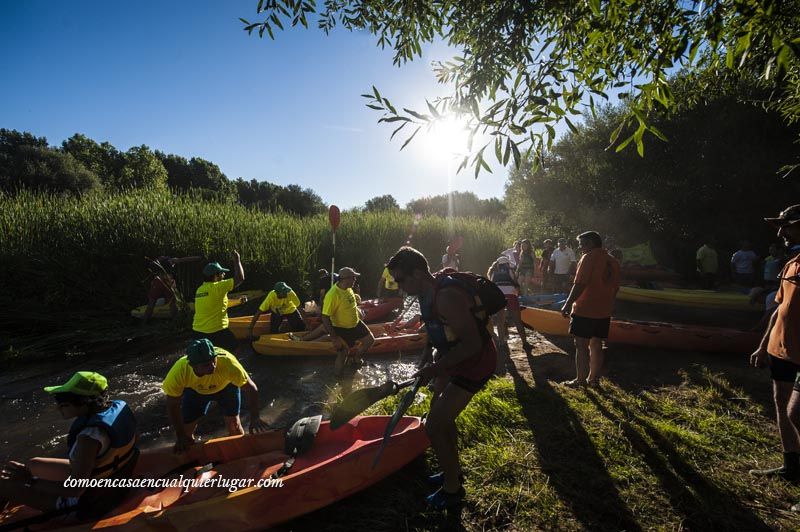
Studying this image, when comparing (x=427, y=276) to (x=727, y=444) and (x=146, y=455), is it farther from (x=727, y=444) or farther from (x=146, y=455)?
(x=727, y=444)

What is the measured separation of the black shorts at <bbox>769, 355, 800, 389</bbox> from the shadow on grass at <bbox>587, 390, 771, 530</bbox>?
3.49 feet

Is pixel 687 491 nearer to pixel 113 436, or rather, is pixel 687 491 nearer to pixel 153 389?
pixel 113 436

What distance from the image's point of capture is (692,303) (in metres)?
9.73

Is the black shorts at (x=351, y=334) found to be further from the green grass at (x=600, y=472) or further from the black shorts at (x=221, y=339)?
the green grass at (x=600, y=472)

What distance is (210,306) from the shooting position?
5.62 metres

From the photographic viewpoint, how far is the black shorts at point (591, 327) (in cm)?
491

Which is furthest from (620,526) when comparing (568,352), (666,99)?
(568,352)

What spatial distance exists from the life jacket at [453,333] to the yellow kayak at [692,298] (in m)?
9.69

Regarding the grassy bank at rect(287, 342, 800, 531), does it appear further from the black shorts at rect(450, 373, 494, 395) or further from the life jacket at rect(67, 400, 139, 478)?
the life jacket at rect(67, 400, 139, 478)

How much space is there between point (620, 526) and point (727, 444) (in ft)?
6.30

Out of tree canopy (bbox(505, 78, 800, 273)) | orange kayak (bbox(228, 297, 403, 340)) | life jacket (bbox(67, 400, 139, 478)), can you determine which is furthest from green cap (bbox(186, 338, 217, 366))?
tree canopy (bbox(505, 78, 800, 273))

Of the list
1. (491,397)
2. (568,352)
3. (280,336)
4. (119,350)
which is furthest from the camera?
(119,350)

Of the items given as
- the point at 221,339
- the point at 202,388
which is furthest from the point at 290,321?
the point at 202,388

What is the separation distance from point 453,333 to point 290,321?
6.49 metres
